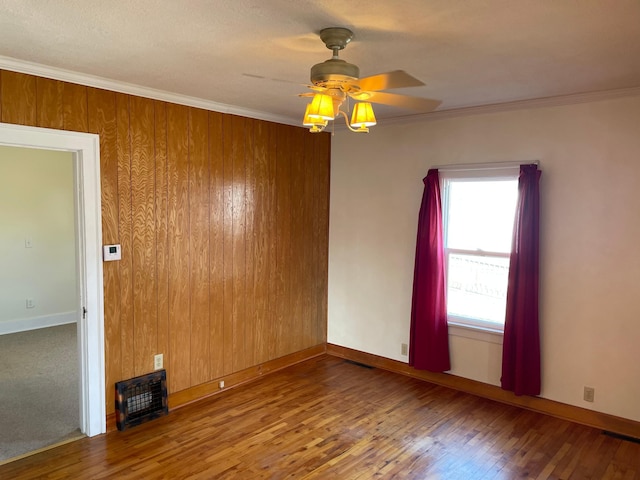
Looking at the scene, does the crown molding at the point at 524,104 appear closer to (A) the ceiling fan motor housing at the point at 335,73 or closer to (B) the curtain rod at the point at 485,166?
(B) the curtain rod at the point at 485,166

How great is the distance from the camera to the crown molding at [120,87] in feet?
8.92

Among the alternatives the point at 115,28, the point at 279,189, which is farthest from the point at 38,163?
the point at 115,28

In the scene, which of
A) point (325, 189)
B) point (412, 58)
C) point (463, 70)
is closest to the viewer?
point (412, 58)

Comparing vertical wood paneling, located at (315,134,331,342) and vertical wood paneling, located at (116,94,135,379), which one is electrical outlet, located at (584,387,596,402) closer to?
vertical wood paneling, located at (315,134,331,342)

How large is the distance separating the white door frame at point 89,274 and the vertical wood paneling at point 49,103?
7cm

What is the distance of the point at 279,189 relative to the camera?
4.47 meters

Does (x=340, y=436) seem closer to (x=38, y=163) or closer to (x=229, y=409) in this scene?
(x=229, y=409)

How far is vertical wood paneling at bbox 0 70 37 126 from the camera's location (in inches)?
107

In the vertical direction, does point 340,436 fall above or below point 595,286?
below

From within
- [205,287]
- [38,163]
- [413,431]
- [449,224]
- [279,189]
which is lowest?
[413,431]

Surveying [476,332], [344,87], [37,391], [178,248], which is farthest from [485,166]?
[37,391]

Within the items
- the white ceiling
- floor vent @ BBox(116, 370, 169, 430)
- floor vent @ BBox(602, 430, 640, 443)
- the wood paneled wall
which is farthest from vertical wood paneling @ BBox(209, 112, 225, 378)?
floor vent @ BBox(602, 430, 640, 443)

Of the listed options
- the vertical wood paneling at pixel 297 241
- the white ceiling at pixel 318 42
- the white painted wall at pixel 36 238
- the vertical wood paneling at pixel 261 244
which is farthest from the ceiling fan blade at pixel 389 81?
the white painted wall at pixel 36 238

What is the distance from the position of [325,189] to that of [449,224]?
146 centimetres
